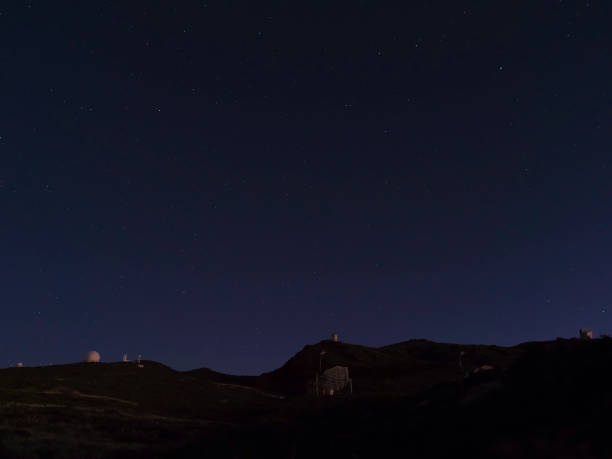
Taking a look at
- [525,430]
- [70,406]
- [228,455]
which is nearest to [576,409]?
[525,430]

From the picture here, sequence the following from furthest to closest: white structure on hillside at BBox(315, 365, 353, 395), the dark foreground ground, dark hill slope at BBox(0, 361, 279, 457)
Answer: white structure on hillside at BBox(315, 365, 353, 395) < dark hill slope at BBox(0, 361, 279, 457) < the dark foreground ground

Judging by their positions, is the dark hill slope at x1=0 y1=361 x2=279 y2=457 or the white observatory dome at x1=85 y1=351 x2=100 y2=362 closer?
the dark hill slope at x1=0 y1=361 x2=279 y2=457

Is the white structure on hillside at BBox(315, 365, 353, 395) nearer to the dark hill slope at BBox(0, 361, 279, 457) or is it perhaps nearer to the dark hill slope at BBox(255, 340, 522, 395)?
the dark hill slope at BBox(255, 340, 522, 395)

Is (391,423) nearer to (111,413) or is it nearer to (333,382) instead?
(111,413)

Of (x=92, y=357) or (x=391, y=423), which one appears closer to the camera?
(x=391, y=423)

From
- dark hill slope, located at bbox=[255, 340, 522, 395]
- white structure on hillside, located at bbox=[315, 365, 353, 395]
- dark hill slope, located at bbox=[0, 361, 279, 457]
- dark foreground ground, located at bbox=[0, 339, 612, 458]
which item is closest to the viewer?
dark foreground ground, located at bbox=[0, 339, 612, 458]

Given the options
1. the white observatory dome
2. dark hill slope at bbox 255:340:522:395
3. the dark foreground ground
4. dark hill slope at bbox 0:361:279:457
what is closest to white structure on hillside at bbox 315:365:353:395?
dark hill slope at bbox 255:340:522:395

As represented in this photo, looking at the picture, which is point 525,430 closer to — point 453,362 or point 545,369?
point 545,369

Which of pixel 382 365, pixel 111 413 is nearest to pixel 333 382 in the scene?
pixel 382 365

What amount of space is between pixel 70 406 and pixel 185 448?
76.6 ft

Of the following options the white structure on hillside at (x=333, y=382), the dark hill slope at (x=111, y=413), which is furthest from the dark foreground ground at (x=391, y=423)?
the white structure on hillside at (x=333, y=382)

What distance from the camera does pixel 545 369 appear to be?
14469 mm

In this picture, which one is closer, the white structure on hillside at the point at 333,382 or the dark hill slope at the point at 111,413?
the dark hill slope at the point at 111,413

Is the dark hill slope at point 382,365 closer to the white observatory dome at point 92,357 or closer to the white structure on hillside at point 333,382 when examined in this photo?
the white structure on hillside at point 333,382
